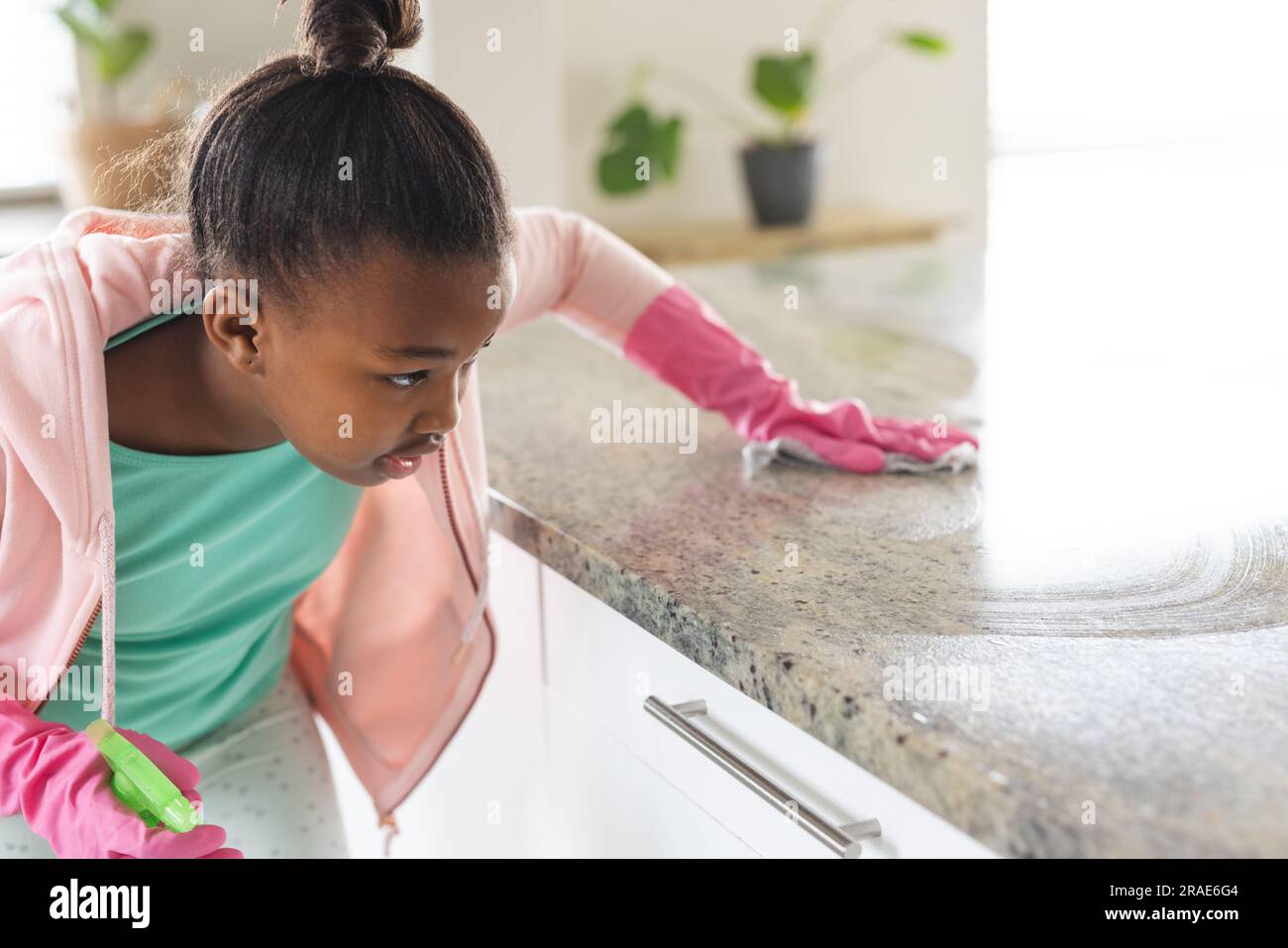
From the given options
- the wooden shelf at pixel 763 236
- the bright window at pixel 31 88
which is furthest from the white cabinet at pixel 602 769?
the bright window at pixel 31 88

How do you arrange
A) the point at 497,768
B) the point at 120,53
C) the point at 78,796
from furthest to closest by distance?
the point at 120,53, the point at 497,768, the point at 78,796

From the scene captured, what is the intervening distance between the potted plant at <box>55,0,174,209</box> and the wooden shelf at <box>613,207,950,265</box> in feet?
2.93

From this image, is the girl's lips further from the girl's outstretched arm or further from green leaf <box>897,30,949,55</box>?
green leaf <box>897,30,949,55</box>

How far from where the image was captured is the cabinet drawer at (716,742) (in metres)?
0.72

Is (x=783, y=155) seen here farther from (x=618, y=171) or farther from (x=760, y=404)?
(x=760, y=404)

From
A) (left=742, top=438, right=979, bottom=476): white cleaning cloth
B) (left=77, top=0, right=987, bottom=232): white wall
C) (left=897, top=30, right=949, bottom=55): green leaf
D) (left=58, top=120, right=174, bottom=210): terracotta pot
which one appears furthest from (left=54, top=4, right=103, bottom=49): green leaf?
(left=742, top=438, right=979, bottom=476): white cleaning cloth

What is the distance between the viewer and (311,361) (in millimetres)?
833

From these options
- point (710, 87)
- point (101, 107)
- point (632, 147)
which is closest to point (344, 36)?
point (632, 147)

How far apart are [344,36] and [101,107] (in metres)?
2.26

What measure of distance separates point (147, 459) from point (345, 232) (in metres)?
0.28

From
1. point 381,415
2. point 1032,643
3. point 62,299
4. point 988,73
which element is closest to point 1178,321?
point 1032,643

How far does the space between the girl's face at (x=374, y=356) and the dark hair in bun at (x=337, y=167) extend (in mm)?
13

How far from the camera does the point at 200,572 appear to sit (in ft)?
3.43

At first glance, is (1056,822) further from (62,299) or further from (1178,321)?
(1178,321)
